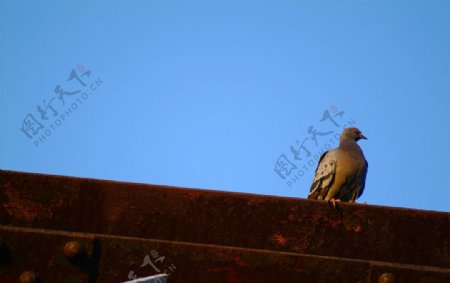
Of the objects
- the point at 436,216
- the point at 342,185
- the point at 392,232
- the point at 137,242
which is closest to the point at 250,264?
the point at 137,242

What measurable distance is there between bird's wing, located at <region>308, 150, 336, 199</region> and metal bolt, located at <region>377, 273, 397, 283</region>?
4235 mm

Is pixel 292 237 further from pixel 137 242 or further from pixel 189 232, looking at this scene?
pixel 137 242

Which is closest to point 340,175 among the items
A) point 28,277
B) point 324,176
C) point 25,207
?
point 324,176

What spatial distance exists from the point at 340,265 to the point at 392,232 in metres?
0.33

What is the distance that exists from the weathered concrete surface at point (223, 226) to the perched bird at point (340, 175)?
3.89 meters


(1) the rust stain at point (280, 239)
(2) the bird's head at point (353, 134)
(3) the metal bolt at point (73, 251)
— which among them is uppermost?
(2) the bird's head at point (353, 134)

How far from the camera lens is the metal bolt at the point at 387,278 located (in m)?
2.25

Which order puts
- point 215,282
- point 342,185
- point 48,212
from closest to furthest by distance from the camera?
point 215,282 → point 48,212 → point 342,185

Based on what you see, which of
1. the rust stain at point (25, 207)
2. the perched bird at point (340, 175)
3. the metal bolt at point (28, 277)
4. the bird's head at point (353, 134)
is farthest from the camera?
the bird's head at point (353, 134)

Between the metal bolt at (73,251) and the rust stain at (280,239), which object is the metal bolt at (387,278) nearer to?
the rust stain at (280,239)

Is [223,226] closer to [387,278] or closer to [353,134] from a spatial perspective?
[387,278]

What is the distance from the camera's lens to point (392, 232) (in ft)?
8.07

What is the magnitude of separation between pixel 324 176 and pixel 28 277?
4.79m

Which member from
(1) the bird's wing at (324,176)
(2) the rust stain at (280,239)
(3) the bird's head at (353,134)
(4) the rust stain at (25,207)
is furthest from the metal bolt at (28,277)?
(3) the bird's head at (353,134)
